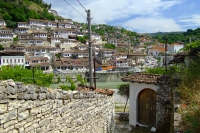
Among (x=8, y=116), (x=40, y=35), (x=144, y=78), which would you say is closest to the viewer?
(x=8, y=116)

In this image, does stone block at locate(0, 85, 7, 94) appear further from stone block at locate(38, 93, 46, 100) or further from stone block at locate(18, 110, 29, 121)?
stone block at locate(38, 93, 46, 100)

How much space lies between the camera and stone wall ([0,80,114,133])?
301cm

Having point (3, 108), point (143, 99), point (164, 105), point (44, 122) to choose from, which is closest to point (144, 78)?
point (143, 99)

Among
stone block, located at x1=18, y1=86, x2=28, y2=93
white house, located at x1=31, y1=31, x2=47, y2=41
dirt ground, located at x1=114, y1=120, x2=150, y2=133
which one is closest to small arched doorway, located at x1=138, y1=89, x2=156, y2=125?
dirt ground, located at x1=114, y1=120, x2=150, y2=133

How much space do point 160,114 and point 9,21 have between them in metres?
77.7

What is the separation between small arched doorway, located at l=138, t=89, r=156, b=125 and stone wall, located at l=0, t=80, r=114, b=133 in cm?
501

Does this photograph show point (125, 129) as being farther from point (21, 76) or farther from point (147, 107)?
point (21, 76)

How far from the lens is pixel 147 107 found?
36.7ft

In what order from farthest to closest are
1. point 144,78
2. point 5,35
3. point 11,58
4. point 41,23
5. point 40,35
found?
point 41,23 → point 40,35 → point 5,35 → point 11,58 → point 144,78

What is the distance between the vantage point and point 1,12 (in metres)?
82.1

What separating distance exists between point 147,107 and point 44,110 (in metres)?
8.25

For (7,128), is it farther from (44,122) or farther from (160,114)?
(160,114)

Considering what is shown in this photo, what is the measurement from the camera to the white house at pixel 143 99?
10857 millimetres

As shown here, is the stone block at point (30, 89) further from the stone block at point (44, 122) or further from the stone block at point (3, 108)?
the stone block at point (44, 122)
